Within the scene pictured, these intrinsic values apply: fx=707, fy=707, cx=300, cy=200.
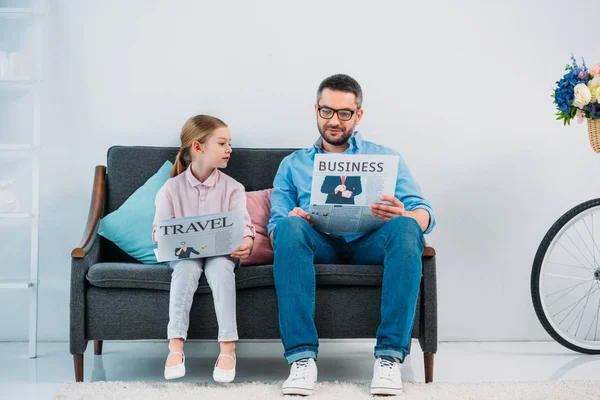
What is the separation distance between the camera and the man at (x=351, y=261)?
2.23 m

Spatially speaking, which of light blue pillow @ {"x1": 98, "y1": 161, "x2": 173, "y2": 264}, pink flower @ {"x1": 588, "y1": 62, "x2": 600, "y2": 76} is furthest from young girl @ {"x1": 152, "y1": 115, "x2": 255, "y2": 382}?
pink flower @ {"x1": 588, "y1": 62, "x2": 600, "y2": 76}

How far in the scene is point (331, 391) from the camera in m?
2.26

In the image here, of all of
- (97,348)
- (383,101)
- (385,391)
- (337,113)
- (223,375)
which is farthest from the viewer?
(383,101)

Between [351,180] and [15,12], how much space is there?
169 centimetres

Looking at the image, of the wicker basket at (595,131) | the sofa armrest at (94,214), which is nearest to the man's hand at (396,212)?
the wicker basket at (595,131)

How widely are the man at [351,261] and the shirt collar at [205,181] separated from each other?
0.28 meters

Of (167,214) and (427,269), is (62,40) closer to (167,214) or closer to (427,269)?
(167,214)

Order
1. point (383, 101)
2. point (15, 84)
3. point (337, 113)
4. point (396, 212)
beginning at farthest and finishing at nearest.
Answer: point (383, 101), point (15, 84), point (337, 113), point (396, 212)

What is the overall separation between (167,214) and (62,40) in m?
1.08

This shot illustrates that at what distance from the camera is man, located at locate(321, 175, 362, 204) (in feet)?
7.50

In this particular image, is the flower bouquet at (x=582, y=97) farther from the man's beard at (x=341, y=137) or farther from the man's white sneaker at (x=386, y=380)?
the man's white sneaker at (x=386, y=380)

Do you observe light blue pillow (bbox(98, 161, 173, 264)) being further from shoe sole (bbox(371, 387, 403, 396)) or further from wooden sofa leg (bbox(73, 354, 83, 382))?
shoe sole (bbox(371, 387, 403, 396))

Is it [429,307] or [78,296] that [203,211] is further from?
[429,307]

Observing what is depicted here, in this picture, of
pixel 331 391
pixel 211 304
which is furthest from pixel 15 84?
pixel 331 391
